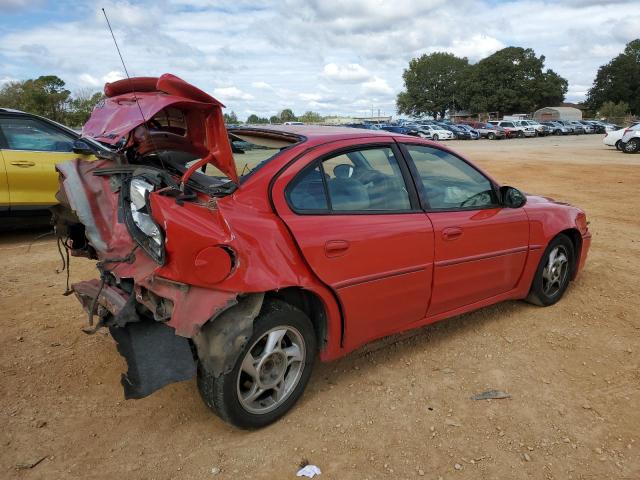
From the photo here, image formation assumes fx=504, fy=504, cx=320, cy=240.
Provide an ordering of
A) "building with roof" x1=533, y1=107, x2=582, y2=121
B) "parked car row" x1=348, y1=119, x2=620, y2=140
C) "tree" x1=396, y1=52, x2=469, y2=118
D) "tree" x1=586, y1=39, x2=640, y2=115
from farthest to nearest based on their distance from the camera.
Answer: "tree" x1=396, y1=52, x2=469, y2=118 → "tree" x1=586, y1=39, x2=640, y2=115 → "building with roof" x1=533, y1=107, x2=582, y2=121 → "parked car row" x1=348, y1=119, x2=620, y2=140

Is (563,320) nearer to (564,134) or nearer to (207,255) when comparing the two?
(207,255)

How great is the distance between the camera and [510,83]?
287 feet

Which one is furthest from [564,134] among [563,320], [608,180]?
[563,320]

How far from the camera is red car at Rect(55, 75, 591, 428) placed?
8.26 ft

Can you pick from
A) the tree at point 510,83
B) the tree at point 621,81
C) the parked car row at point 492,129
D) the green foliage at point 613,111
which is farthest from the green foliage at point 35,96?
the tree at point 621,81

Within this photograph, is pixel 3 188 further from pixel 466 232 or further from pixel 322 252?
pixel 466 232

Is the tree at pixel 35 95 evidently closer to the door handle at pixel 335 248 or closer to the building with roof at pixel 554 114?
the door handle at pixel 335 248

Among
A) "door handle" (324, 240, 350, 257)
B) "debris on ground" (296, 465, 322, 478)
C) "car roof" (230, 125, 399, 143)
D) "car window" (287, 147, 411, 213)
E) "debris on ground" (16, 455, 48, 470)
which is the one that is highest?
"car roof" (230, 125, 399, 143)

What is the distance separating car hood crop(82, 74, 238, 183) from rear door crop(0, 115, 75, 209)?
Answer: 3962mm

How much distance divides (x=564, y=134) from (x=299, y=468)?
56.7 meters

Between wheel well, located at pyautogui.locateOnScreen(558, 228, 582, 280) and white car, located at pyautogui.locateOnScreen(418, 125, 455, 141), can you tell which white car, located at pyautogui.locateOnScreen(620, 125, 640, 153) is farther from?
wheel well, located at pyautogui.locateOnScreen(558, 228, 582, 280)

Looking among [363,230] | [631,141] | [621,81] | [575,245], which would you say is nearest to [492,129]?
[631,141]

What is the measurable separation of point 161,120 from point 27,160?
173 inches

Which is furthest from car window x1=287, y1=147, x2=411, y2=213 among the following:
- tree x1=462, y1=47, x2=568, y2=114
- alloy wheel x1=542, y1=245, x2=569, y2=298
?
tree x1=462, y1=47, x2=568, y2=114
